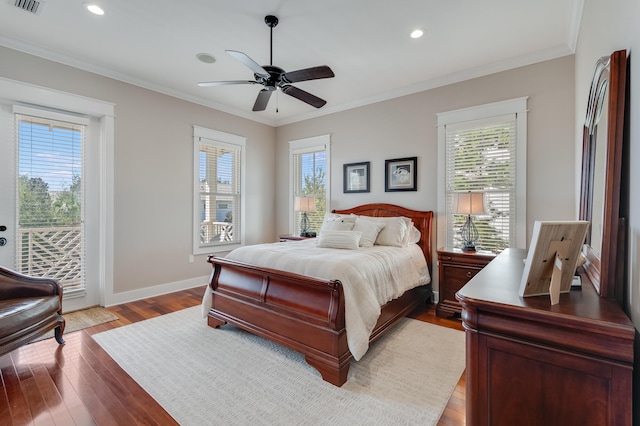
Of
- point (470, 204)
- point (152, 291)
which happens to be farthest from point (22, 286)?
point (470, 204)

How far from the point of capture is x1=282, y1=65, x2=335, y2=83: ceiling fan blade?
257cm

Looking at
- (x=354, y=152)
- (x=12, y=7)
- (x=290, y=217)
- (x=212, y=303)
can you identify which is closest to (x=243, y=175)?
(x=290, y=217)

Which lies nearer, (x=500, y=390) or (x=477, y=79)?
(x=500, y=390)

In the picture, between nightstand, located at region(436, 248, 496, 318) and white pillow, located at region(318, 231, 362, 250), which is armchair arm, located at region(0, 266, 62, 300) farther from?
nightstand, located at region(436, 248, 496, 318)

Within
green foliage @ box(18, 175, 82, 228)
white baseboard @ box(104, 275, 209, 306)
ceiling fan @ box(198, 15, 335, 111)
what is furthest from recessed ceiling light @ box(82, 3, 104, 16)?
white baseboard @ box(104, 275, 209, 306)

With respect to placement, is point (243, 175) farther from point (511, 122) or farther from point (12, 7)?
point (511, 122)

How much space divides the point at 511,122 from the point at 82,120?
5.18 m

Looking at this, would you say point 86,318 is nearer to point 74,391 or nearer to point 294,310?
point 74,391

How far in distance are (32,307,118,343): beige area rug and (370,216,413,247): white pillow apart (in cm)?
327

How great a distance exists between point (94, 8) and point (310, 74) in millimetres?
1977

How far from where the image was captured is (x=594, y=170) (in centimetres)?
166

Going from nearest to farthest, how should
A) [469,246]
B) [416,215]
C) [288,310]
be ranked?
1. [288,310]
2. [469,246]
3. [416,215]

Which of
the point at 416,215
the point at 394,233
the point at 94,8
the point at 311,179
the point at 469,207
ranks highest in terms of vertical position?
the point at 94,8

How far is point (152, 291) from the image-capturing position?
4.23 metres
